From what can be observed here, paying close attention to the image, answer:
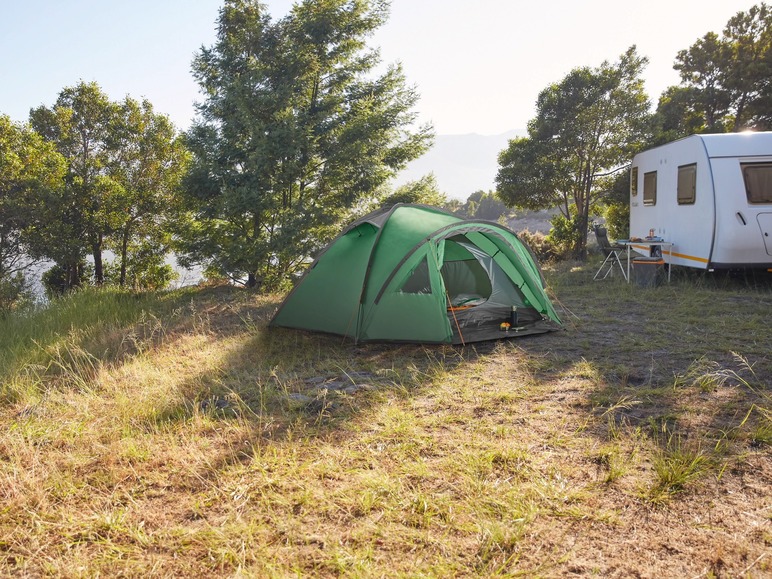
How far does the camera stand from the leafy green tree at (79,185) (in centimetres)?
1575

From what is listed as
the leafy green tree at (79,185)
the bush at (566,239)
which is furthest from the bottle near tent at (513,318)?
the leafy green tree at (79,185)

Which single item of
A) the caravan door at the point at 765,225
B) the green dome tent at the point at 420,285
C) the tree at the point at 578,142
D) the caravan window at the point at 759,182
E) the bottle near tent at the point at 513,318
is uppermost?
the tree at the point at 578,142

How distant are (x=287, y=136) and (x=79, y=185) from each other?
10.3 m

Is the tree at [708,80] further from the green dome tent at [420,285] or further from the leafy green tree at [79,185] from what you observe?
the leafy green tree at [79,185]

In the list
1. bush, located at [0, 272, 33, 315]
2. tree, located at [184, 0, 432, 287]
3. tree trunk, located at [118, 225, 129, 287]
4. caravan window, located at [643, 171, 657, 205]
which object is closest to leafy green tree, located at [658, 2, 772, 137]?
caravan window, located at [643, 171, 657, 205]

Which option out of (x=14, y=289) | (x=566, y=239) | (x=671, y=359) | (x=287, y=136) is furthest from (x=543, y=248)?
(x=14, y=289)

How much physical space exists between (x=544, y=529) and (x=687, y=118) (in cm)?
A: 1835

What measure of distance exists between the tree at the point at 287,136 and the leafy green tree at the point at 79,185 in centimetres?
696

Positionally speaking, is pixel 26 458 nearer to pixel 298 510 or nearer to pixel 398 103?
pixel 298 510

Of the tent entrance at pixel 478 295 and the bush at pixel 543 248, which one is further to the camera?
the bush at pixel 543 248

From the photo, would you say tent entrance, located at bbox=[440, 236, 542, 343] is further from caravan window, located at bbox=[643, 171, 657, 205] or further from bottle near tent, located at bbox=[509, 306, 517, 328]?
caravan window, located at bbox=[643, 171, 657, 205]

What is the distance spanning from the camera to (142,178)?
17.2 m

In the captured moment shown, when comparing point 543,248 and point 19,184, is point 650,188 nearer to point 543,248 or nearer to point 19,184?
point 543,248

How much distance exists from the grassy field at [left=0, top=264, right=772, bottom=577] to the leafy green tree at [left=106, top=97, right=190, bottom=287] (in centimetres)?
1208
